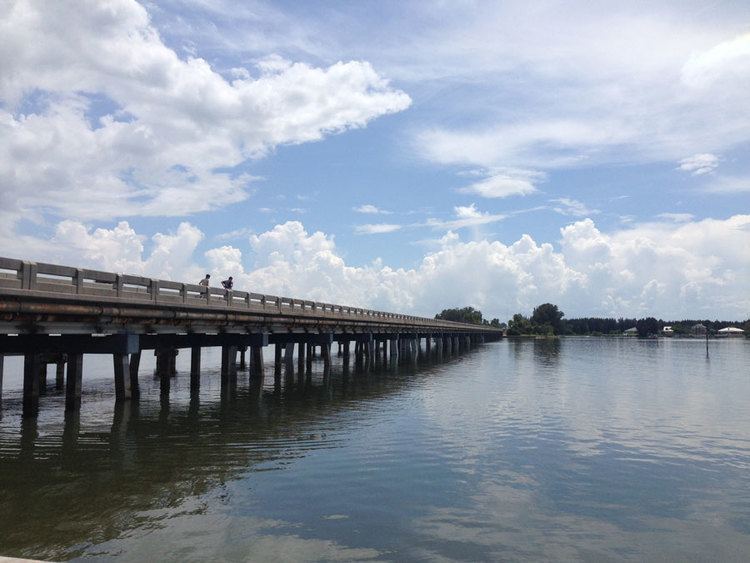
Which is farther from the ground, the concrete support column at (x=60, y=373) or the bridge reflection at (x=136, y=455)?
the concrete support column at (x=60, y=373)

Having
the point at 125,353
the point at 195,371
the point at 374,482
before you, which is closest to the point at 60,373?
the point at 195,371

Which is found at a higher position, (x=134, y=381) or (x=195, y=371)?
(x=195, y=371)

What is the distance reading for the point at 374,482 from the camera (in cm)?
1468

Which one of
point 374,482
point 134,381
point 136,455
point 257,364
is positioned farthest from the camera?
point 257,364

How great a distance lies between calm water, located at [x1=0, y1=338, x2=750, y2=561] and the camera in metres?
10.7

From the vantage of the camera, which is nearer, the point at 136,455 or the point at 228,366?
the point at 136,455

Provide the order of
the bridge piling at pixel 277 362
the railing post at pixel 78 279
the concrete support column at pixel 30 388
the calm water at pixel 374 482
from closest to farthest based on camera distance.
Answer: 1. the calm water at pixel 374 482
2. the railing post at pixel 78 279
3. the concrete support column at pixel 30 388
4. the bridge piling at pixel 277 362

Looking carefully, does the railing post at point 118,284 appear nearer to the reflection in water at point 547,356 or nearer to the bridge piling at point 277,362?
the bridge piling at point 277,362

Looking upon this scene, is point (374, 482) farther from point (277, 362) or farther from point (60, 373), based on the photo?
point (277, 362)

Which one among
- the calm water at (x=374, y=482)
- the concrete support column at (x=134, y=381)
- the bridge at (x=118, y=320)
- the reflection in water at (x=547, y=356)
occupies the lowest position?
the reflection in water at (x=547, y=356)

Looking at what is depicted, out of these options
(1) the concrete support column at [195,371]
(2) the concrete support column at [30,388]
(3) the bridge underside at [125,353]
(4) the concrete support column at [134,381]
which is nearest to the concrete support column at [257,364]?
(3) the bridge underside at [125,353]

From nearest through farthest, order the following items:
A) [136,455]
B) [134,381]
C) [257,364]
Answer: [136,455]
[134,381]
[257,364]

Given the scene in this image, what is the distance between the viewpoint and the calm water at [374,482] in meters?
10.7

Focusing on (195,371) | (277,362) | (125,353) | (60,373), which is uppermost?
(125,353)
